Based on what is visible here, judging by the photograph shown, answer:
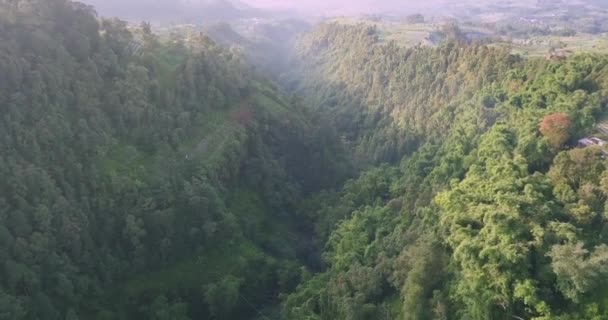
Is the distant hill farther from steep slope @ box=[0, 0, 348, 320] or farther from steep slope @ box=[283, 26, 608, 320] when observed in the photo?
steep slope @ box=[283, 26, 608, 320]

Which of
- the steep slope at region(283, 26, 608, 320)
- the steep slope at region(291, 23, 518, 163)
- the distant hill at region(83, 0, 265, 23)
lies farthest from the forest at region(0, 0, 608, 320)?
the distant hill at region(83, 0, 265, 23)

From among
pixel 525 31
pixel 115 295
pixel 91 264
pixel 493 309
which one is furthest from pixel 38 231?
pixel 525 31

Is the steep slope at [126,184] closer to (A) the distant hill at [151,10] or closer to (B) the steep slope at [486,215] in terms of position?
(B) the steep slope at [486,215]

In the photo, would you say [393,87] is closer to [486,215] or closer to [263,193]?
[263,193]

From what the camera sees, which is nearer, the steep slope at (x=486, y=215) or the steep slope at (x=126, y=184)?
the steep slope at (x=486, y=215)

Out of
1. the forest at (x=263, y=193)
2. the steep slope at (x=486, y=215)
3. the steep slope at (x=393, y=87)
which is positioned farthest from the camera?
the steep slope at (x=393, y=87)

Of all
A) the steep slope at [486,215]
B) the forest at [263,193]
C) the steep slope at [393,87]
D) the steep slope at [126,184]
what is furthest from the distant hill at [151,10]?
the steep slope at [486,215]
